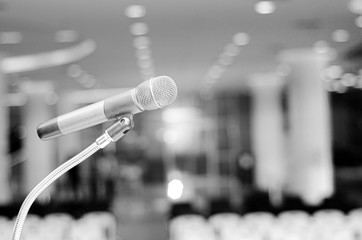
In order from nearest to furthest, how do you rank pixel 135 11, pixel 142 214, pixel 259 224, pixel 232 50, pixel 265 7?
pixel 259 224, pixel 135 11, pixel 265 7, pixel 232 50, pixel 142 214

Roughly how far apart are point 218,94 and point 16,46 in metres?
11.0

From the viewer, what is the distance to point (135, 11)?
8227 millimetres

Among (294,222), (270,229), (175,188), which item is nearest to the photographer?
(270,229)

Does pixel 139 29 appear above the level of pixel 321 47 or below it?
below

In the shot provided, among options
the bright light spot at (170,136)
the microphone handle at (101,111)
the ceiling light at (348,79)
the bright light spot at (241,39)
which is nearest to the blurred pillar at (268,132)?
the bright light spot at (170,136)

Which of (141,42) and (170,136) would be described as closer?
(141,42)

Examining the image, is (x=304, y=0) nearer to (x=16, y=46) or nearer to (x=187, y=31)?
(x=187, y=31)

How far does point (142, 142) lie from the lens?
21.5 meters

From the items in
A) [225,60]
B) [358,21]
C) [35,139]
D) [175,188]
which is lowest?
[175,188]

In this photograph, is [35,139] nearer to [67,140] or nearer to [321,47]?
[67,140]

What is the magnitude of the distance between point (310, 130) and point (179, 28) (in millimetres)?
4501

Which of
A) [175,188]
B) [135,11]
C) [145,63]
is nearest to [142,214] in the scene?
[145,63]

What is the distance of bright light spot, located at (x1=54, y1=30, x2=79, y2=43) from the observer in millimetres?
9797

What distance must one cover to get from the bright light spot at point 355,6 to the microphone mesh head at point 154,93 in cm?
694
